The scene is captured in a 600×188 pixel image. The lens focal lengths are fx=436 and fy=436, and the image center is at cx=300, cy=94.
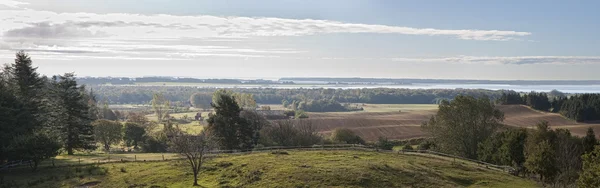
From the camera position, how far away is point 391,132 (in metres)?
114

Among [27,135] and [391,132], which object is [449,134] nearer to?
[391,132]

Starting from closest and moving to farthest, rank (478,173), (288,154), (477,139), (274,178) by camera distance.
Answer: (274,178)
(478,173)
(288,154)
(477,139)

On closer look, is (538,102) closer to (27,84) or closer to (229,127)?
(229,127)

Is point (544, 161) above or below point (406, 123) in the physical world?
above

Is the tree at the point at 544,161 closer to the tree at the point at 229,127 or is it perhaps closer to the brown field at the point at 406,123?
the tree at the point at 229,127

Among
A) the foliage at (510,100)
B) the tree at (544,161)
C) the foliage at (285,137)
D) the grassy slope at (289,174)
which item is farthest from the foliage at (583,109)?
the grassy slope at (289,174)

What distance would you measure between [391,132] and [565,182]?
7028 cm

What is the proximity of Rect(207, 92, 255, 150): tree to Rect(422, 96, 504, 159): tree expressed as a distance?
30.7m

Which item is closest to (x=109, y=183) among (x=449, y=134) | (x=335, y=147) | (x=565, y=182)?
(x=335, y=147)

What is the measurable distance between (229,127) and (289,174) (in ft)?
83.8

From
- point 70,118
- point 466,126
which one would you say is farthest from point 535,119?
point 70,118

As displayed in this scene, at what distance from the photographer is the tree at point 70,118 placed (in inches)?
2322

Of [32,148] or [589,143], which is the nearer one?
[32,148]

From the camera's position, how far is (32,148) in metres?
46.2
